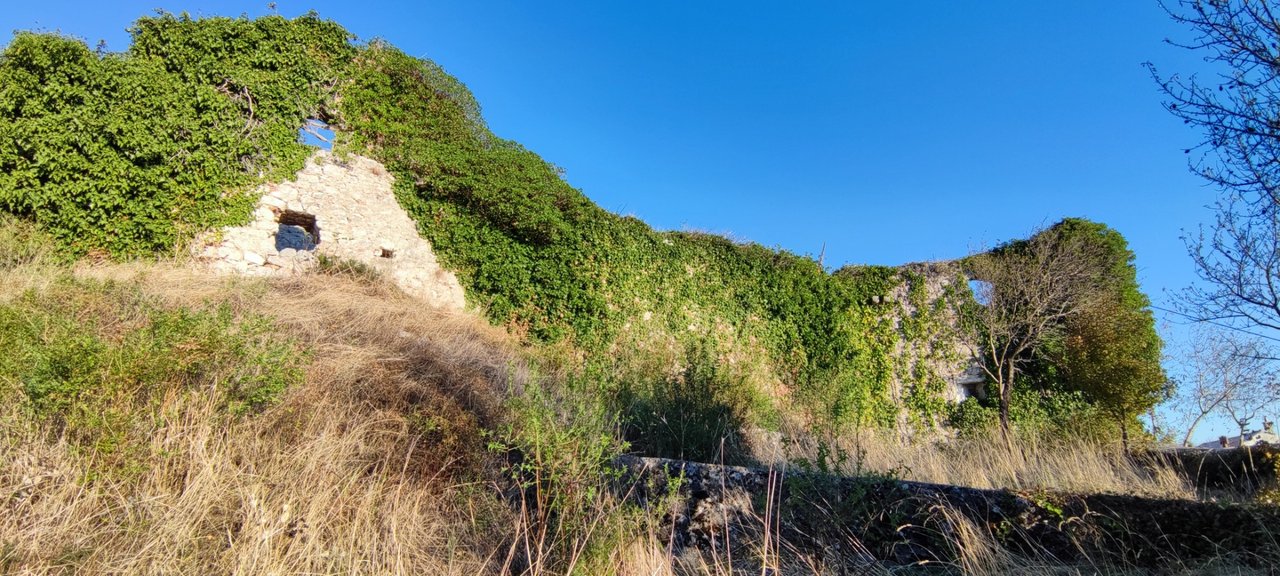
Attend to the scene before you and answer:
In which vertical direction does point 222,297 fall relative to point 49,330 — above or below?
above

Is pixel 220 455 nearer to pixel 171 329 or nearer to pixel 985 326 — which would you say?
pixel 171 329

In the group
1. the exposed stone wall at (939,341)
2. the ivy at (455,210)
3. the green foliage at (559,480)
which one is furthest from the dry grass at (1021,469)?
the exposed stone wall at (939,341)

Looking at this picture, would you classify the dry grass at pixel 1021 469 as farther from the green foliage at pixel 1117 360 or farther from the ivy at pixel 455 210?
the green foliage at pixel 1117 360

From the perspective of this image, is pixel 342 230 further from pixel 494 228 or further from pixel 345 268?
pixel 494 228


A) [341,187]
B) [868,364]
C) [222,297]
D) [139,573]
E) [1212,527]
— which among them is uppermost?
[341,187]

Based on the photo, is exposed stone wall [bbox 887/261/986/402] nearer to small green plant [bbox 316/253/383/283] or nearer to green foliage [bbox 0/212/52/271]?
small green plant [bbox 316/253/383/283]

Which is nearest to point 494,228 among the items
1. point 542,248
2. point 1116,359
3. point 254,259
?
point 542,248

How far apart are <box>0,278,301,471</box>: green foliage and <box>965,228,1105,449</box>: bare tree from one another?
12.7 meters

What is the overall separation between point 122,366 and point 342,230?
585cm

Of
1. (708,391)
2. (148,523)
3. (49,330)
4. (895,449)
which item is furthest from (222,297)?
(895,449)

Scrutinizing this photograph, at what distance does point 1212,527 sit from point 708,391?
176 inches

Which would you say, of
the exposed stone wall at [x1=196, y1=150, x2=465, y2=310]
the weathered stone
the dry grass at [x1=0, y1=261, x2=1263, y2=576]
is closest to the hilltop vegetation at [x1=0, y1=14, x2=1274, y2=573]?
the dry grass at [x1=0, y1=261, x2=1263, y2=576]

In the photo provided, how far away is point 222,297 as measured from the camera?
20.3 feet

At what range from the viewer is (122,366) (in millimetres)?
3721
